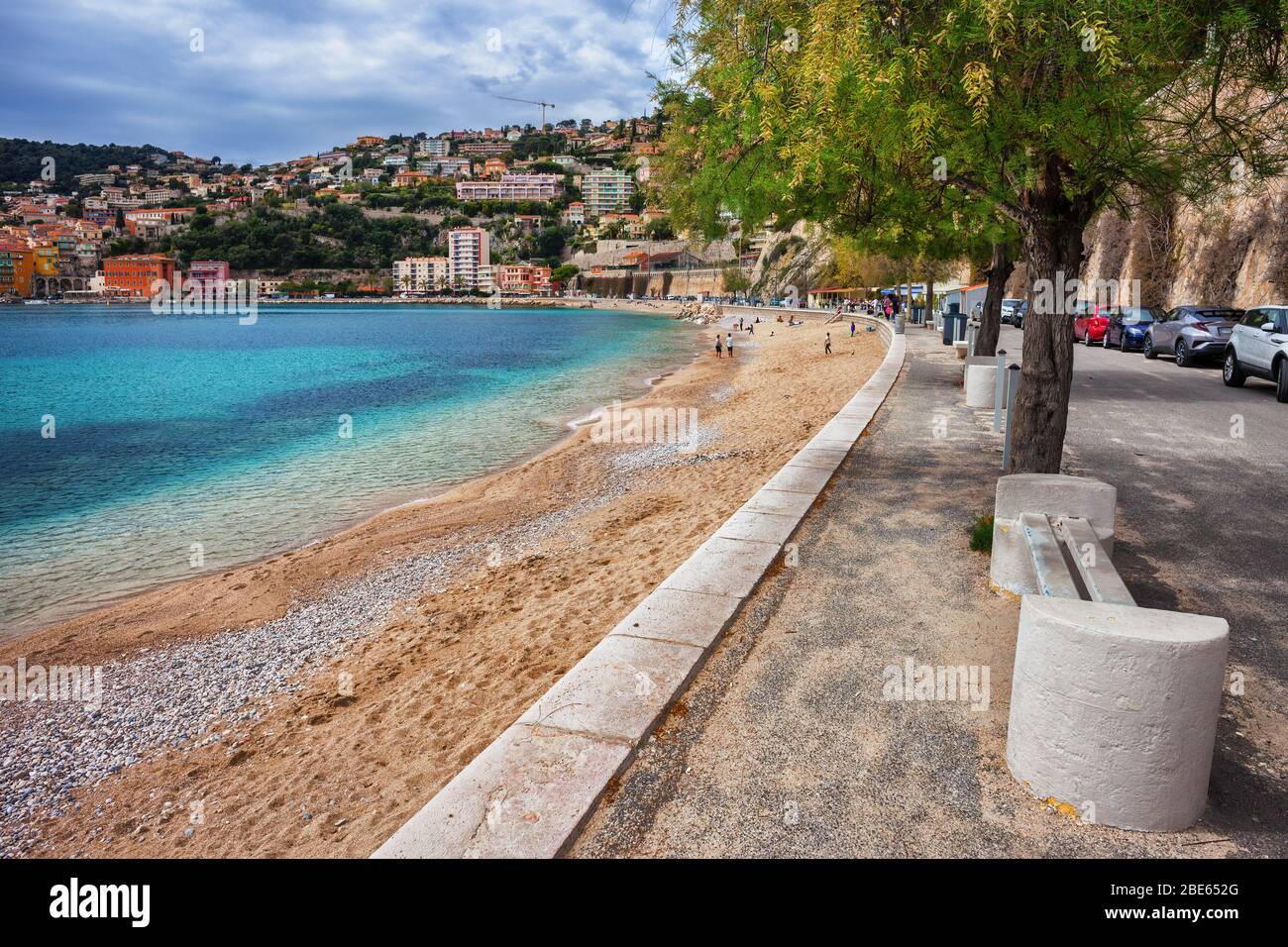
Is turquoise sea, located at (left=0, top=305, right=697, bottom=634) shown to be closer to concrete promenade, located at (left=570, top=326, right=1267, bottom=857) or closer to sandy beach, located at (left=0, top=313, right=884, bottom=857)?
sandy beach, located at (left=0, top=313, right=884, bottom=857)

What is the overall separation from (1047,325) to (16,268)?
224 meters

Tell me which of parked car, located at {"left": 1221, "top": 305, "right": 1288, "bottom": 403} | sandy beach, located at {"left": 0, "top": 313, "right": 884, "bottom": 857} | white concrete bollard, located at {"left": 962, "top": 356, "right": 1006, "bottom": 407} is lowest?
sandy beach, located at {"left": 0, "top": 313, "right": 884, "bottom": 857}

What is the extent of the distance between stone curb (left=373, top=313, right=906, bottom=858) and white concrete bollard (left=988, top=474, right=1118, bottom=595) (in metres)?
1.73

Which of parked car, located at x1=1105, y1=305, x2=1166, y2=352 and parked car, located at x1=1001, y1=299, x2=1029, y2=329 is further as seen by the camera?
parked car, located at x1=1001, y1=299, x2=1029, y2=329

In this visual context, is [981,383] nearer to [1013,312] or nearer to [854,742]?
[854,742]

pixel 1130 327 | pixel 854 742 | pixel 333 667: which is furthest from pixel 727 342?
pixel 854 742

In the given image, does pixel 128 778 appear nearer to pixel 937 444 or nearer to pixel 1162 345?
pixel 937 444

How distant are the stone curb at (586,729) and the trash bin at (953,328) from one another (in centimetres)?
2496

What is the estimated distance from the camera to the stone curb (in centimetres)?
311

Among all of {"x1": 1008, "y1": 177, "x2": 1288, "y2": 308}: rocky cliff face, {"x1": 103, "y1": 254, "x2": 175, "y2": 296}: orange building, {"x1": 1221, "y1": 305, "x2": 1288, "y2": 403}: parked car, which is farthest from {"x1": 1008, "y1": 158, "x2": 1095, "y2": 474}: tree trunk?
{"x1": 103, "y1": 254, "x2": 175, "y2": 296}: orange building

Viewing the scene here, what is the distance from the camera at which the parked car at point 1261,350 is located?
50.6 feet

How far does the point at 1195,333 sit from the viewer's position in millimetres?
21234

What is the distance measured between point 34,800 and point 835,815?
6246mm

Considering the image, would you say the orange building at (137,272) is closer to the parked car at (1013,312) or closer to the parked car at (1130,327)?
the parked car at (1013,312)
